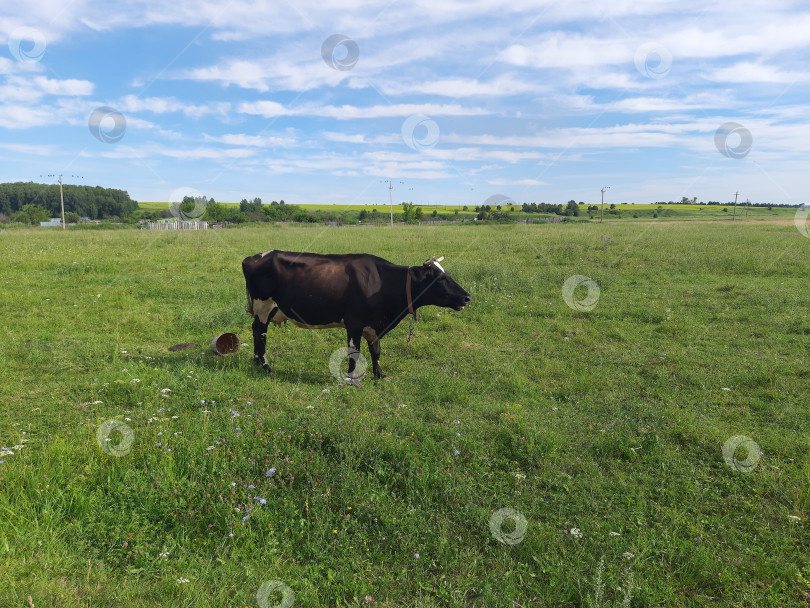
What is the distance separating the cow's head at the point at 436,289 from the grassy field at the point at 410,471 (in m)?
1.38

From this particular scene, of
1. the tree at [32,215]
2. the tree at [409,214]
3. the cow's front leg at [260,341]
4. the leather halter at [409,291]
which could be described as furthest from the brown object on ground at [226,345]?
the tree at [32,215]

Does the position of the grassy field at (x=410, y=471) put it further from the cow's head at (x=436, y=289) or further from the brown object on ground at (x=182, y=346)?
the cow's head at (x=436, y=289)

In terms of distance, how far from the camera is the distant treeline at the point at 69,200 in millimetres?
100125

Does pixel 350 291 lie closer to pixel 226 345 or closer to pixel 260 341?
pixel 260 341

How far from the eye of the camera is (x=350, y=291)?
8625 mm

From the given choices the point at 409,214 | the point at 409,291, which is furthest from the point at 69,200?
the point at 409,291

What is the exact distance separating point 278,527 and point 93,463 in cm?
215

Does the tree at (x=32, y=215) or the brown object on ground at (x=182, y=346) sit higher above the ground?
the tree at (x=32, y=215)

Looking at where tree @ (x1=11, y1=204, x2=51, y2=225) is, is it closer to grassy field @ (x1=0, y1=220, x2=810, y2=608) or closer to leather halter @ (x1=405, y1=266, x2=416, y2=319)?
grassy field @ (x1=0, y1=220, x2=810, y2=608)

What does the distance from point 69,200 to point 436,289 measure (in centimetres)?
12189

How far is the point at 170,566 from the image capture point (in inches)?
157

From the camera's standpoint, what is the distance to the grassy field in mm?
3957

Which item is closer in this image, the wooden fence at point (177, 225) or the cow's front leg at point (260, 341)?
the cow's front leg at point (260, 341)

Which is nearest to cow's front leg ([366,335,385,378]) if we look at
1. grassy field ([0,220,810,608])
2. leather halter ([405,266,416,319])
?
grassy field ([0,220,810,608])
